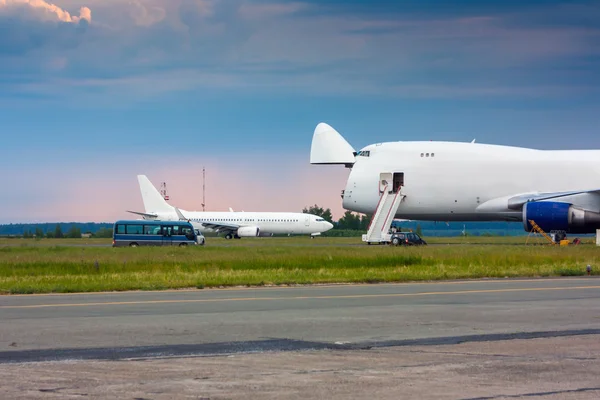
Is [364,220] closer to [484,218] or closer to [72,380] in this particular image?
[484,218]

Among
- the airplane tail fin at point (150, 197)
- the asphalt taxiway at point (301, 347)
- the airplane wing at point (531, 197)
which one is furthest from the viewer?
the airplane tail fin at point (150, 197)

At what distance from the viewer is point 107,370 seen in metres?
10.0

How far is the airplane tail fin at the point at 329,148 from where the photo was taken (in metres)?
71.0

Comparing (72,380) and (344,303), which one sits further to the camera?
(344,303)

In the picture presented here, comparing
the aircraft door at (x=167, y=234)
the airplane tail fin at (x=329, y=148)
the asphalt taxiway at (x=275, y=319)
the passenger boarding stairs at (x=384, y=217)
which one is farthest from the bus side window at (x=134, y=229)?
the asphalt taxiway at (x=275, y=319)

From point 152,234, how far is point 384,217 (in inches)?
667

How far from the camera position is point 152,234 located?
201 ft

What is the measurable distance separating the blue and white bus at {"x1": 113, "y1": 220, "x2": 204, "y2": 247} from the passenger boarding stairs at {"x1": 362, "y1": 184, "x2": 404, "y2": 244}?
12.7 metres

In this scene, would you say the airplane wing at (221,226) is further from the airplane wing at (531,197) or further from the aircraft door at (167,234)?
the airplane wing at (531,197)

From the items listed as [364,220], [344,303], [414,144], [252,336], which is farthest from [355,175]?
[364,220]

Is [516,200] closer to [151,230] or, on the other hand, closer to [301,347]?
[151,230]

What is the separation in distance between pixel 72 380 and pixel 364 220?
5787 inches

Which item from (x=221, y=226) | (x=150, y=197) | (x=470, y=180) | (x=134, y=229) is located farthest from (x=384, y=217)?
(x=150, y=197)

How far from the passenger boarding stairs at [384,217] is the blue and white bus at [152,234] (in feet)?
41.7
